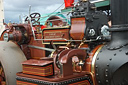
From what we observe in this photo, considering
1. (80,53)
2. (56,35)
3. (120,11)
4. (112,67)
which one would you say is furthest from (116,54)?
(56,35)

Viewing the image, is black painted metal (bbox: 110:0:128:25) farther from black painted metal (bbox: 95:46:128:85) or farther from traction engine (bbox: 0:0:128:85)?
black painted metal (bbox: 95:46:128:85)

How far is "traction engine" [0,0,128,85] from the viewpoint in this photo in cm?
315

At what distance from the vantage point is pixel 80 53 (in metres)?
3.34

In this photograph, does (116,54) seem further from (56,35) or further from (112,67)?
(56,35)

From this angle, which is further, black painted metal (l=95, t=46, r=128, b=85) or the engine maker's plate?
the engine maker's plate

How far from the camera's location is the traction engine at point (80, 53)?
124 inches

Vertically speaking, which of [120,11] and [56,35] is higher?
Answer: [120,11]

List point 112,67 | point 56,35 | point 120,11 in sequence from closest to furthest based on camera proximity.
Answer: point 112,67, point 120,11, point 56,35

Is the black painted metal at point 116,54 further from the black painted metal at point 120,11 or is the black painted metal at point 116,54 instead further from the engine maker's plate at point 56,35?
the engine maker's plate at point 56,35

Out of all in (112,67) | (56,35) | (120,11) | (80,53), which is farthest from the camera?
(56,35)

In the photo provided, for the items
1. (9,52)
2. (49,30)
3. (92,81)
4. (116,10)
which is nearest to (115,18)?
(116,10)

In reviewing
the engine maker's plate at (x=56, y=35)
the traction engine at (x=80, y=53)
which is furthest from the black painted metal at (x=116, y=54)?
the engine maker's plate at (x=56, y=35)

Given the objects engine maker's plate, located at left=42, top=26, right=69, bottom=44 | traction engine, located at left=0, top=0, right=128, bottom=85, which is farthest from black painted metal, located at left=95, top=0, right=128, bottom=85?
engine maker's plate, located at left=42, top=26, right=69, bottom=44

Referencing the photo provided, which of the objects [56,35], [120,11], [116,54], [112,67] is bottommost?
[112,67]
